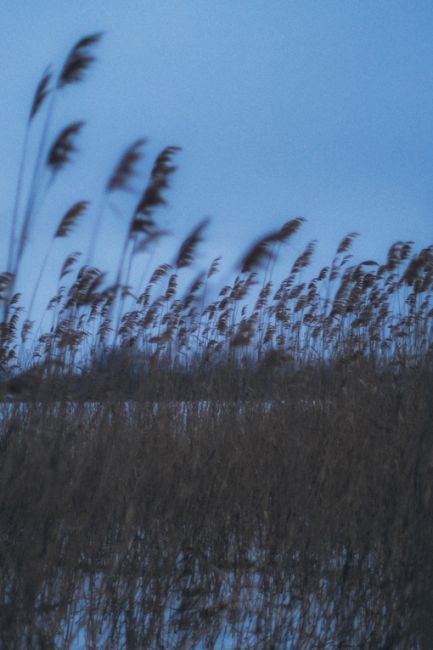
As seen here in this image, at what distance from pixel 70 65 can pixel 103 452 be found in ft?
5.53

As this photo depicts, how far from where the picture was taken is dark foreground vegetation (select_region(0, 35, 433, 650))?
9.04 ft

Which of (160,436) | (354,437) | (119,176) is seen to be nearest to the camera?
(119,176)

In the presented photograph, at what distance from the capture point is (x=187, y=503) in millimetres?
3227

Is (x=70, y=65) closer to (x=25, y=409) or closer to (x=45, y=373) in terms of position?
(x=45, y=373)

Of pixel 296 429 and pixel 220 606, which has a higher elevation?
pixel 296 429

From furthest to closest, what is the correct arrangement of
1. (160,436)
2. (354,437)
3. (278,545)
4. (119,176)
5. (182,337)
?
(182,337)
(354,437)
(160,436)
(278,545)
(119,176)

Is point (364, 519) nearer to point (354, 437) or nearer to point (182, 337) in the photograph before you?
point (354, 437)

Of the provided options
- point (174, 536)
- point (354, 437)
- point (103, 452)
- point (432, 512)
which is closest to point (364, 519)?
point (432, 512)

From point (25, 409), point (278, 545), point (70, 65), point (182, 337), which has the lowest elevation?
point (278, 545)

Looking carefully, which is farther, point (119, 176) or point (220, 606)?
point (119, 176)

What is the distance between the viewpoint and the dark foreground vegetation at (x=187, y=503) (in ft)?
9.04

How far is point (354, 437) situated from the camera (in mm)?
3838

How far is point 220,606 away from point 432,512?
1.04m

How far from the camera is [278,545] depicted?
3.30m
